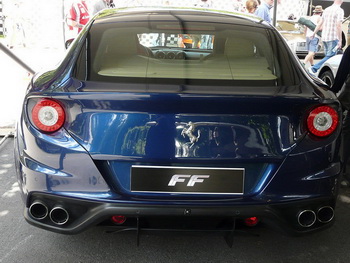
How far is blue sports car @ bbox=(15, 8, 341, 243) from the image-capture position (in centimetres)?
200

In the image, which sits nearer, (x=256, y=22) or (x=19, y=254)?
(x=19, y=254)

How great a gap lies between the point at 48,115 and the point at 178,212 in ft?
2.62

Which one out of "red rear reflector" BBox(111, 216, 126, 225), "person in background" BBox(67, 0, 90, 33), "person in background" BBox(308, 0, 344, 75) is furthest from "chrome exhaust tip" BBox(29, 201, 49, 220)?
"person in background" BBox(308, 0, 344, 75)

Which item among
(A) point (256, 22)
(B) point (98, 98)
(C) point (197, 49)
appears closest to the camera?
(B) point (98, 98)

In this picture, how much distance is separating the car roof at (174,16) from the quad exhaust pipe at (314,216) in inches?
52.1

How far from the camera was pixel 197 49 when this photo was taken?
4027 millimetres

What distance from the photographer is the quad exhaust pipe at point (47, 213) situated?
6.91 ft

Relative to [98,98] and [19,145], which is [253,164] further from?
[19,145]

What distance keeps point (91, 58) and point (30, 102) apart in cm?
48

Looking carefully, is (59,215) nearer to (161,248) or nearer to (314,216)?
(161,248)

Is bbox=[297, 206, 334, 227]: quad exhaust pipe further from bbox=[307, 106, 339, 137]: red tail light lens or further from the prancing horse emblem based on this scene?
the prancing horse emblem

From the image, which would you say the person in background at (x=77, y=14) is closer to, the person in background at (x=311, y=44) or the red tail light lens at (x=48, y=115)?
the person in background at (x=311, y=44)

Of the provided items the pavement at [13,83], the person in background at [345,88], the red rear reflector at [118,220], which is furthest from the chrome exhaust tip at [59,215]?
the person in background at [345,88]

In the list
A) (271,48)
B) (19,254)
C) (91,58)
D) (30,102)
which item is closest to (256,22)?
(271,48)
